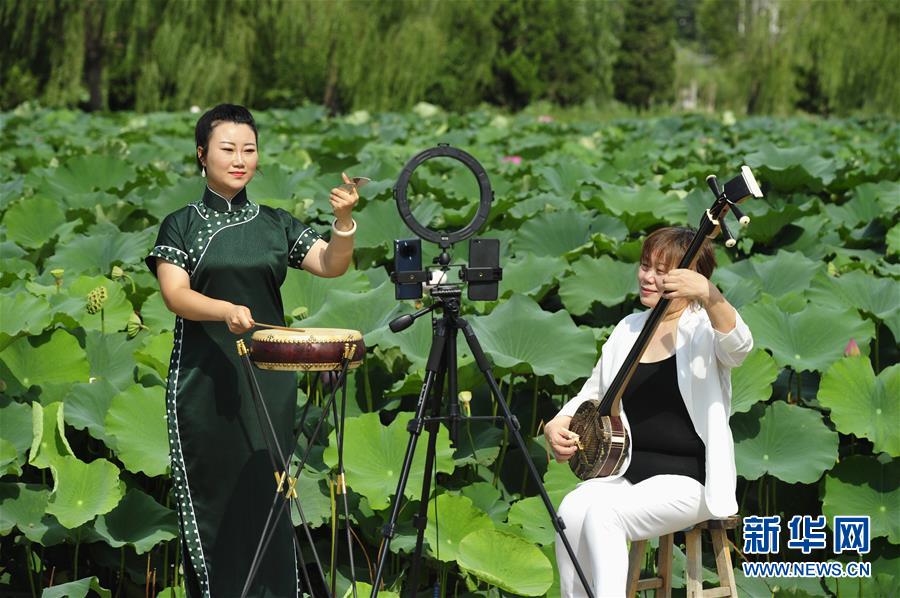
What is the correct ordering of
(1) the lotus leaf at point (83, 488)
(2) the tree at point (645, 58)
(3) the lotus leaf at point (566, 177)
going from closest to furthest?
(1) the lotus leaf at point (83, 488) < (3) the lotus leaf at point (566, 177) < (2) the tree at point (645, 58)

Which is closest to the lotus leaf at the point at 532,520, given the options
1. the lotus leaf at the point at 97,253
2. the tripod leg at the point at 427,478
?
the tripod leg at the point at 427,478

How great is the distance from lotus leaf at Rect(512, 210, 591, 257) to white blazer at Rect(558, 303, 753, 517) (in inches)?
83.9

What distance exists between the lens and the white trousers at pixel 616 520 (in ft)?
6.35

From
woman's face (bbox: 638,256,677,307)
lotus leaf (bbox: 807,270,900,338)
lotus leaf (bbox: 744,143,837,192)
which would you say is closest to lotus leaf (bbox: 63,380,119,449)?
woman's face (bbox: 638,256,677,307)

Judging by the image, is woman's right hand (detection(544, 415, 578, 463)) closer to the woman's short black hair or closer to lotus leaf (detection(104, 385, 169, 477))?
the woman's short black hair

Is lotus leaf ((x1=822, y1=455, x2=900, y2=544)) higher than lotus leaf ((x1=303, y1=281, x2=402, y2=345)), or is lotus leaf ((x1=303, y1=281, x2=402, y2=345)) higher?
lotus leaf ((x1=303, y1=281, x2=402, y2=345))

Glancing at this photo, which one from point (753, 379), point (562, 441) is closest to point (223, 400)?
point (562, 441)

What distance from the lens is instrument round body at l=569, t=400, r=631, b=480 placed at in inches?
80.0

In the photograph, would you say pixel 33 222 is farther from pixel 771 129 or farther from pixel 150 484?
pixel 771 129

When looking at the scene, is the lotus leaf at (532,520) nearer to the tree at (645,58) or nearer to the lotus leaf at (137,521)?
the lotus leaf at (137,521)

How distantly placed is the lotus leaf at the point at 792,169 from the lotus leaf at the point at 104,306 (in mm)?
3270

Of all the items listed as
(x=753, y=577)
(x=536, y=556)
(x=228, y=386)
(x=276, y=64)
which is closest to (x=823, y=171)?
(x=753, y=577)

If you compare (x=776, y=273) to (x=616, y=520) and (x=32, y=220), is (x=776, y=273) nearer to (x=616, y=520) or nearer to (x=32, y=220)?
(x=616, y=520)

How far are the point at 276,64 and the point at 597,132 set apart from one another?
7.61 meters
